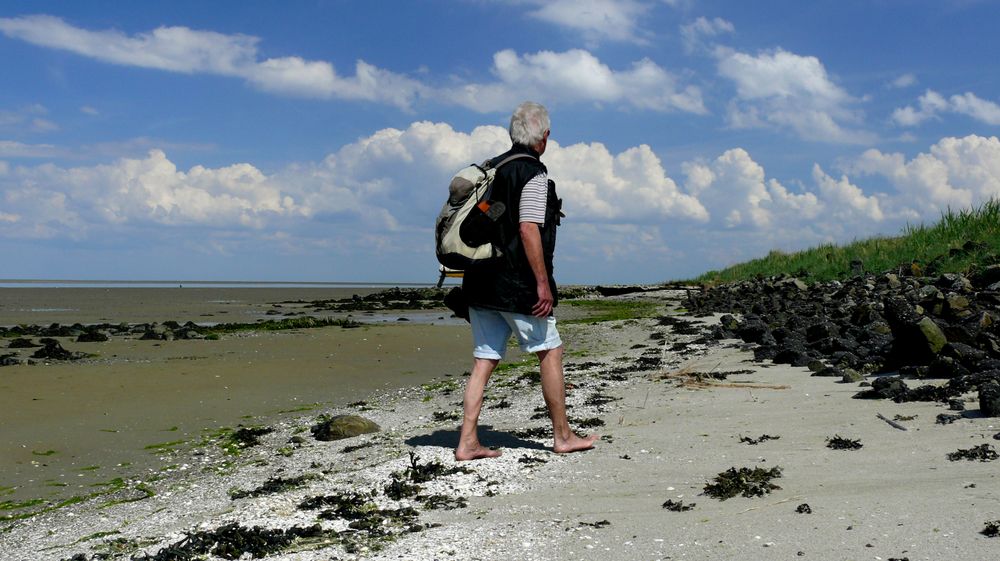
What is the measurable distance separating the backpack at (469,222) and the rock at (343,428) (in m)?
2.64

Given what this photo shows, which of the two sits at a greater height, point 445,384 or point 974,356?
point 974,356

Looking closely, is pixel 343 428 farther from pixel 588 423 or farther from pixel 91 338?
pixel 91 338

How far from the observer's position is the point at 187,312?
3153 cm

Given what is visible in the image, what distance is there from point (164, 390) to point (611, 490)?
318 inches

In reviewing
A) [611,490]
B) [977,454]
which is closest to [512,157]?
[611,490]

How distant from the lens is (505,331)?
5746mm

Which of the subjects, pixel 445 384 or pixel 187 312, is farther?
pixel 187 312

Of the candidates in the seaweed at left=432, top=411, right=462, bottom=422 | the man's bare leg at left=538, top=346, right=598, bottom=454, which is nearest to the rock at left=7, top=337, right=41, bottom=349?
the seaweed at left=432, top=411, right=462, bottom=422

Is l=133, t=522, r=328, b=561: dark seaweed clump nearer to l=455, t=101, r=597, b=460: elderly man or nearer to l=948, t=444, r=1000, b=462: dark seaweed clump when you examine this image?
l=455, t=101, r=597, b=460: elderly man

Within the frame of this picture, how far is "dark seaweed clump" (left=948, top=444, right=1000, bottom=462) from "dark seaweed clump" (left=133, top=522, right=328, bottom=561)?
145 inches

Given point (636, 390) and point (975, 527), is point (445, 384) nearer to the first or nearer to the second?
point (636, 390)

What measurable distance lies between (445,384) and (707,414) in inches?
195

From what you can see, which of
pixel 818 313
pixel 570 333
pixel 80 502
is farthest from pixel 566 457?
pixel 570 333

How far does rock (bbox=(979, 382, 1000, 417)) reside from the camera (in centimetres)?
547
